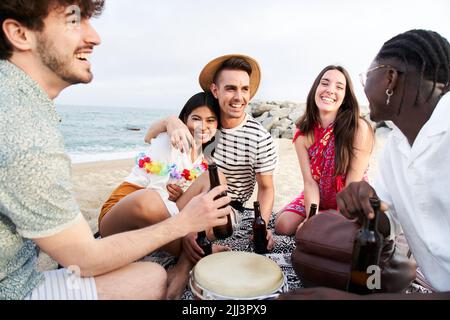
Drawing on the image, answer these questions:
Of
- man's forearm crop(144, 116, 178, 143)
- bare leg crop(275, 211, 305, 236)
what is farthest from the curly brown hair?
bare leg crop(275, 211, 305, 236)

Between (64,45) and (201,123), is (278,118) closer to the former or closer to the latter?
(201,123)

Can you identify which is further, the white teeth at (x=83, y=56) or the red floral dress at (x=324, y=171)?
the red floral dress at (x=324, y=171)

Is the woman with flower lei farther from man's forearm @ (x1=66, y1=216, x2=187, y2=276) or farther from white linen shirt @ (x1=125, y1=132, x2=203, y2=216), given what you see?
man's forearm @ (x1=66, y1=216, x2=187, y2=276)

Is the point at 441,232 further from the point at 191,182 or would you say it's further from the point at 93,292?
the point at 191,182

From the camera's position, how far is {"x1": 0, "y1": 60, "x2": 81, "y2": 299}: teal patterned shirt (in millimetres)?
1442

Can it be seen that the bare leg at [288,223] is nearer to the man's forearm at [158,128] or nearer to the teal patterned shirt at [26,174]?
the man's forearm at [158,128]

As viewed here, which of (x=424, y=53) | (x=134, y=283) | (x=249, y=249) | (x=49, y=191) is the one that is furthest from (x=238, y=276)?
(x=424, y=53)

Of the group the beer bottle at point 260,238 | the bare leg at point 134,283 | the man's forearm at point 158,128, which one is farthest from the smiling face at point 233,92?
the bare leg at point 134,283

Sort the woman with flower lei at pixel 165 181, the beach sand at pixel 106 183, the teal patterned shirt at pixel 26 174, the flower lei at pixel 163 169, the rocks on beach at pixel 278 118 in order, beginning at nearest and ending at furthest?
the teal patterned shirt at pixel 26 174 → the woman with flower lei at pixel 165 181 → the flower lei at pixel 163 169 → the beach sand at pixel 106 183 → the rocks on beach at pixel 278 118

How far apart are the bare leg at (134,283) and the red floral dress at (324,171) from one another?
7.56ft

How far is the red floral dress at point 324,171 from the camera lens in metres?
3.95

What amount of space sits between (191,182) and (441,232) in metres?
2.27

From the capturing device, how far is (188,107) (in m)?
3.71

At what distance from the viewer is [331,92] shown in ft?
13.2
